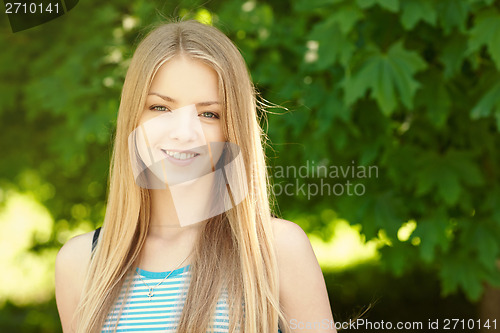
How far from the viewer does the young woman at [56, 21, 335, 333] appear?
1.47 metres

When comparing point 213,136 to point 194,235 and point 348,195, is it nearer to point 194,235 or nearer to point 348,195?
point 194,235

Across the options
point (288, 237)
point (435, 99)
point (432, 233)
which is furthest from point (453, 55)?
point (288, 237)

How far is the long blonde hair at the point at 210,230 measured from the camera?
4.84 ft

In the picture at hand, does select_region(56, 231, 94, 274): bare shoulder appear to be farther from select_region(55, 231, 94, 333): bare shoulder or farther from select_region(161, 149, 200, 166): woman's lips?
select_region(161, 149, 200, 166): woman's lips

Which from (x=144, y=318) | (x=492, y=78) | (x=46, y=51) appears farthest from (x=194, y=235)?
(x=46, y=51)

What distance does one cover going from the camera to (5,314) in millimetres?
6602

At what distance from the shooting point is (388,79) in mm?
2422

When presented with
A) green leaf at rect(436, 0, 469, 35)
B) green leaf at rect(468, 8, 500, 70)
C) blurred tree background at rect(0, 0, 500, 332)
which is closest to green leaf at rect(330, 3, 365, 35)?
blurred tree background at rect(0, 0, 500, 332)

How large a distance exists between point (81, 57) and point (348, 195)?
69.3 inches

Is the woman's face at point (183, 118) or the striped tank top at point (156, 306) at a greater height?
the woman's face at point (183, 118)

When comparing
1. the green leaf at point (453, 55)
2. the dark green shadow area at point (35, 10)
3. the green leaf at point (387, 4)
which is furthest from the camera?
the dark green shadow area at point (35, 10)

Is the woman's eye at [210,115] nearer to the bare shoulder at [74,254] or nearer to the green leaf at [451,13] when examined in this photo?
the bare shoulder at [74,254]

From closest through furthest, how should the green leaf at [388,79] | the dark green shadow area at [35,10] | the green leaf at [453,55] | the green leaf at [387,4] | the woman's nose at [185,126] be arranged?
1. the woman's nose at [185,126]
2. the green leaf at [387,4]
3. the green leaf at [388,79]
4. the green leaf at [453,55]
5. the dark green shadow area at [35,10]

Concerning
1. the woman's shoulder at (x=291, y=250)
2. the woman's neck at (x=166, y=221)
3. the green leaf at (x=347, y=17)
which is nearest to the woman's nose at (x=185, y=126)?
the woman's neck at (x=166, y=221)
